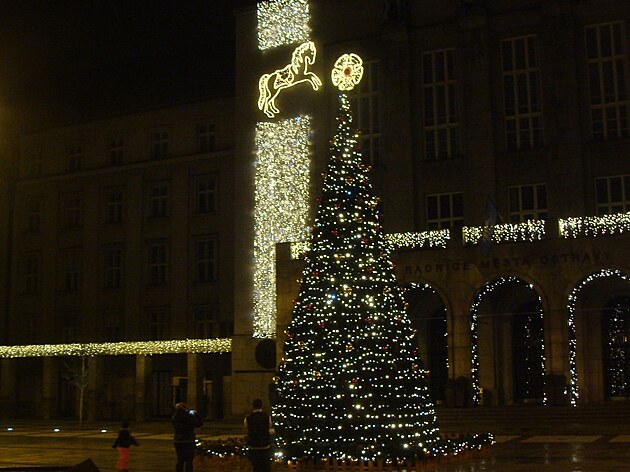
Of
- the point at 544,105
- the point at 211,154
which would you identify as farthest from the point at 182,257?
the point at 544,105

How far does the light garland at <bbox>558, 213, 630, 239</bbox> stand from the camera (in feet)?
115

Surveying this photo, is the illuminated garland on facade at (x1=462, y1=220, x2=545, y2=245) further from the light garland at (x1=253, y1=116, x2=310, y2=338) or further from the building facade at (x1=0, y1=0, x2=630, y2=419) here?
the light garland at (x1=253, y1=116, x2=310, y2=338)

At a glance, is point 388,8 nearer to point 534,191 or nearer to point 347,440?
point 534,191

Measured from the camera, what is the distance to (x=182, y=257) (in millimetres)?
53250

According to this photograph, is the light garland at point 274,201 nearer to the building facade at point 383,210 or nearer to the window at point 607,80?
the building facade at point 383,210

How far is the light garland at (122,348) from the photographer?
47906mm

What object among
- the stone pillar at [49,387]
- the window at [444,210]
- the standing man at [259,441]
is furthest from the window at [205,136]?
the standing man at [259,441]

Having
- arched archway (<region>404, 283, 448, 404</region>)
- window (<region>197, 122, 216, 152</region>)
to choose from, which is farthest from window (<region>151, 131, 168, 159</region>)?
arched archway (<region>404, 283, 448, 404</region>)

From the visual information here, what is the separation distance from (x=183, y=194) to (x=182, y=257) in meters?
3.76

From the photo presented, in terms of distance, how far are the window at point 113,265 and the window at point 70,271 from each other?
2.19 m

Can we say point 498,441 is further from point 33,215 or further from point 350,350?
point 33,215

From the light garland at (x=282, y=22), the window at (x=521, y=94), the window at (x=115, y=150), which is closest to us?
the window at (x=521, y=94)

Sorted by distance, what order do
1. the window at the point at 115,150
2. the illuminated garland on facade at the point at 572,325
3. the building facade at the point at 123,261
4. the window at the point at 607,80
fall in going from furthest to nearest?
the window at the point at 115,150 < the building facade at the point at 123,261 < the window at the point at 607,80 < the illuminated garland on facade at the point at 572,325

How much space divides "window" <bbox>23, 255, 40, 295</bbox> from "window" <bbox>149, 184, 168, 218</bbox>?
9.31m
